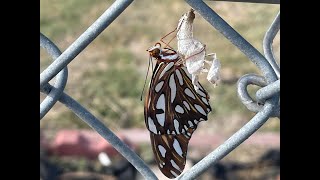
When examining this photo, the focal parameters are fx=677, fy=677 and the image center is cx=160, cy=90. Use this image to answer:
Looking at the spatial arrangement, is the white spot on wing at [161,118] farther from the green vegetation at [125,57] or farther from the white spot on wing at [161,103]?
the green vegetation at [125,57]

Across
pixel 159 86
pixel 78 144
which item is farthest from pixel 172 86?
pixel 78 144

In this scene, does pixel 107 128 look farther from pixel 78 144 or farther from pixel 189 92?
pixel 78 144

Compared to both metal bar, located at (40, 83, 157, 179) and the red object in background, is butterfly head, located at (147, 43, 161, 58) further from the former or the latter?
the red object in background

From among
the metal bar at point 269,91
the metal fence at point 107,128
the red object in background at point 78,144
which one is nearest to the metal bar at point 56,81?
the metal fence at point 107,128

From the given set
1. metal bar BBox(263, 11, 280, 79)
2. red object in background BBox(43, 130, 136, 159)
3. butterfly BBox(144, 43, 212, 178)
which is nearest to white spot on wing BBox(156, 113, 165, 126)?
butterfly BBox(144, 43, 212, 178)
